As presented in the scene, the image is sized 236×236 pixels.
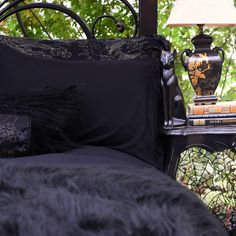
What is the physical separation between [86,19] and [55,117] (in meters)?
1.32

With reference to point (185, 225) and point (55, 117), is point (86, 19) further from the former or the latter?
point (185, 225)

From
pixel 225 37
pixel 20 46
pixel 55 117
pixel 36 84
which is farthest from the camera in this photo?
pixel 225 37

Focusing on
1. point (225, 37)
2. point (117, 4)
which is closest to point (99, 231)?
point (117, 4)

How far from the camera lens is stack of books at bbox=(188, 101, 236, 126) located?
2080mm

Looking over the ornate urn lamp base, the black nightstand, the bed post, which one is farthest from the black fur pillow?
the bed post

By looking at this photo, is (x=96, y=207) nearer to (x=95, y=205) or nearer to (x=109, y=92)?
(x=95, y=205)

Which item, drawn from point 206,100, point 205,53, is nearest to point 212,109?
point 206,100

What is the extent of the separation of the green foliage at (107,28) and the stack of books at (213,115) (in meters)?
1.04

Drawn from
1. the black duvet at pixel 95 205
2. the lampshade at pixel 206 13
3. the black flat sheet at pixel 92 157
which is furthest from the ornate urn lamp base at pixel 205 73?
the black duvet at pixel 95 205

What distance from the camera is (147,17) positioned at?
2570 mm

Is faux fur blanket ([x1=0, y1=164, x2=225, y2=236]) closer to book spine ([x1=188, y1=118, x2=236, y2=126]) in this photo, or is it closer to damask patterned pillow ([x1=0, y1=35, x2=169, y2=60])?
book spine ([x1=188, y1=118, x2=236, y2=126])

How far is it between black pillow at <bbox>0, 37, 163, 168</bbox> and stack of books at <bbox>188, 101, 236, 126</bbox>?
16 centimetres

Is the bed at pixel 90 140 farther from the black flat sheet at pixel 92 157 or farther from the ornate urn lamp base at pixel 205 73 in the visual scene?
the ornate urn lamp base at pixel 205 73

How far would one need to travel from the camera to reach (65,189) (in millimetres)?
959
